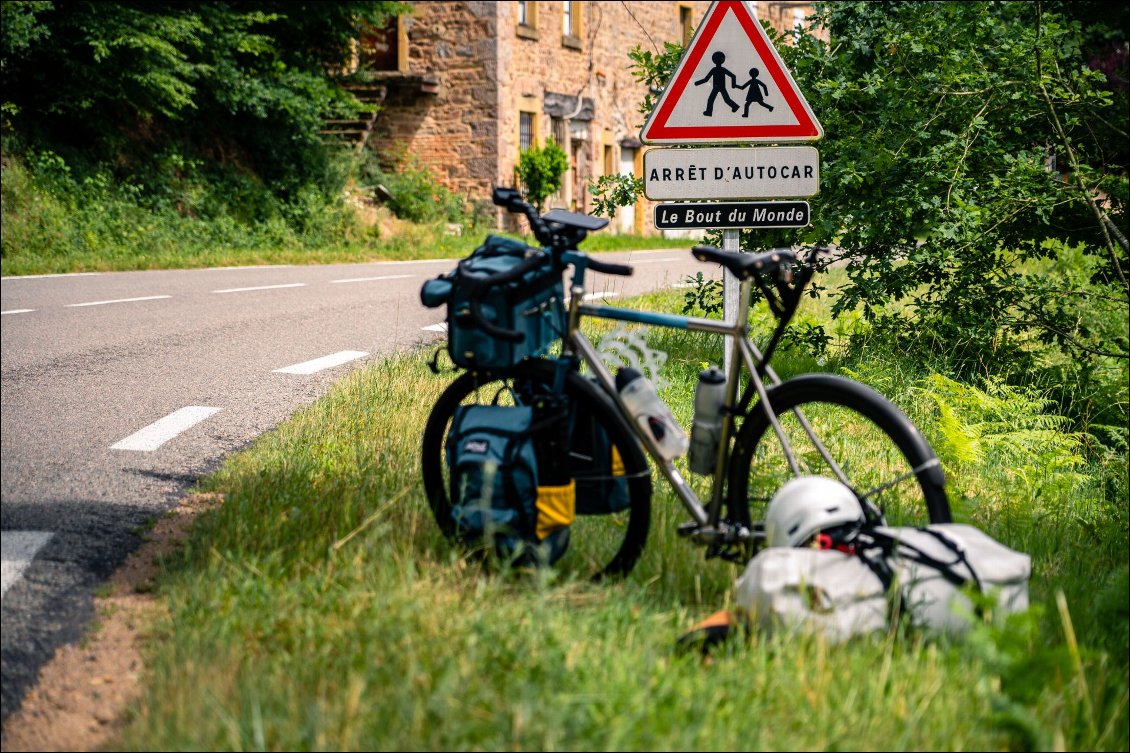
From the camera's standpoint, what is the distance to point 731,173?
5922 millimetres

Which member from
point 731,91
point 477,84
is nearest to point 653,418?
point 731,91

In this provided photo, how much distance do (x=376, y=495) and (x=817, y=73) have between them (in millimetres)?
5519

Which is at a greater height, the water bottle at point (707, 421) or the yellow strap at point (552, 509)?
the water bottle at point (707, 421)

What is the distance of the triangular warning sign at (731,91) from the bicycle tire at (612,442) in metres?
2.32

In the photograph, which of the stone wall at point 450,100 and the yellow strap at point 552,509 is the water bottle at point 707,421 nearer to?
the yellow strap at point 552,509

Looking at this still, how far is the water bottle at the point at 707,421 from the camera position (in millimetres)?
3834

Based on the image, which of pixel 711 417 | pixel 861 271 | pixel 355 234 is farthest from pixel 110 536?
pixel 355 234

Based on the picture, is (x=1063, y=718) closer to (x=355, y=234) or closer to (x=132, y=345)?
(x=132, y=345)

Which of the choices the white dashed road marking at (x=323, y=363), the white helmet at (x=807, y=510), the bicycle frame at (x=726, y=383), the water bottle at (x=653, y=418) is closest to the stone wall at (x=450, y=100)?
the white dashed road marking at (x=323, y=363)

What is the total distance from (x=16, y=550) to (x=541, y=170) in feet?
80.2

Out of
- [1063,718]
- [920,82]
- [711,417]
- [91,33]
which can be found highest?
[91,33]

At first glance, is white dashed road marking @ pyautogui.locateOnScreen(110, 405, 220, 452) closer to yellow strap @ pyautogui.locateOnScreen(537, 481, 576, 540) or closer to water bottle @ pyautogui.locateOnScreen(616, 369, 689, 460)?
yellow strap @ pyautogui.locateOnScreen(537, 481, 576, 540)

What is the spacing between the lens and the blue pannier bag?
366 cm

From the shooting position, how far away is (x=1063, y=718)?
2967 millimetres
